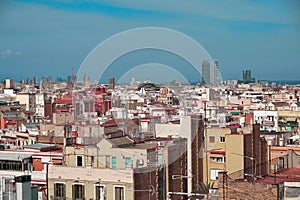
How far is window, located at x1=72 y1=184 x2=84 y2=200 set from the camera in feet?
22.6

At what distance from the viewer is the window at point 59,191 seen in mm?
6992

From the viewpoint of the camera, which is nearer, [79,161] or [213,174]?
[79,161]

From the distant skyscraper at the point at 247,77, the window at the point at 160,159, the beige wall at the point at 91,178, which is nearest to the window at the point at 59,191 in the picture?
the beige wall at the point at 91,178

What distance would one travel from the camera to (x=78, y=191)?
6910 millimetres

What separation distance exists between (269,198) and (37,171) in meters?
3.41

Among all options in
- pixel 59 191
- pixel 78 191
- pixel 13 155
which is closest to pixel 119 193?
pixel 78 191

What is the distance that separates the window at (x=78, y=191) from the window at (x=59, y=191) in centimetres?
13

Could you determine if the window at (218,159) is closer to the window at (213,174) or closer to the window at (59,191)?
the window at (213,174)

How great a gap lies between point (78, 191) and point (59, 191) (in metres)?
0.25

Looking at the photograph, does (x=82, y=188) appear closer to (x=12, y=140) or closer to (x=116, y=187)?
(x=116, y=187)

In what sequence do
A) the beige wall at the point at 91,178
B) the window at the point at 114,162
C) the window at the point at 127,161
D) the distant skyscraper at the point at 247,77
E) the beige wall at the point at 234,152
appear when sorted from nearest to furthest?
1. the beige wall at the point at 91,178
2. the window at the point at 127,161
3. the window at the point at 114,162
4. the beige wall at the point at 234,152
5. the distant skyscraper at the point at 247,77

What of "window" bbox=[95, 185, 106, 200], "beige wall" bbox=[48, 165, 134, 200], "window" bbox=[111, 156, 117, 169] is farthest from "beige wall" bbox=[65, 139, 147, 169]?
"window" bbox=[95, 185, 106, 200]

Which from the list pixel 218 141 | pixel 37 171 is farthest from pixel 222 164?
pixel 37 171

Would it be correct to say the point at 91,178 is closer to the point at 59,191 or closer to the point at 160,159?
the point at 59,191
